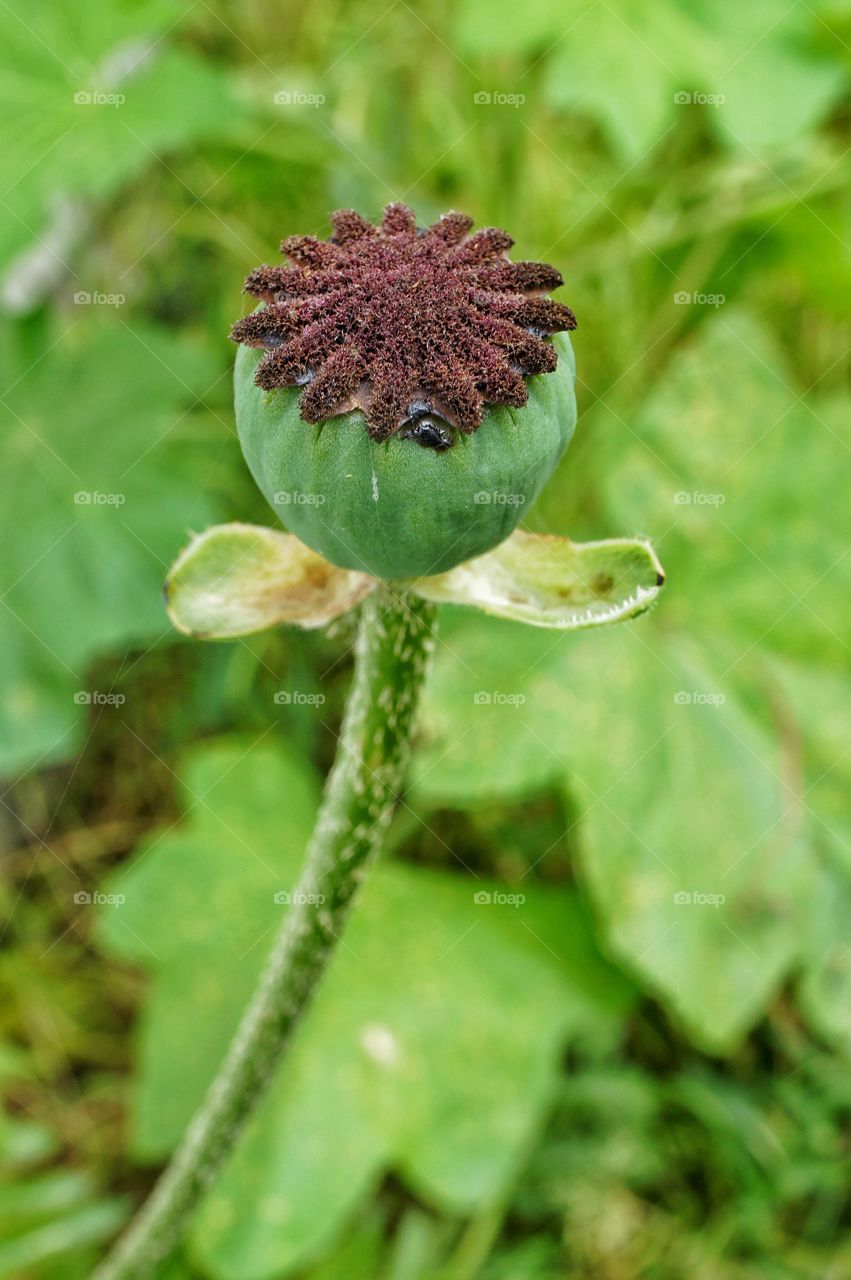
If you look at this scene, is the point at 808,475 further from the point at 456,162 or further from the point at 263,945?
the point at 263,945

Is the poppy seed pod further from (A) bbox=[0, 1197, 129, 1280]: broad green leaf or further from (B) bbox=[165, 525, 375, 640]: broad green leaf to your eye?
(A) bbox=[0, 1197, 129, 1280]: broad green leaf

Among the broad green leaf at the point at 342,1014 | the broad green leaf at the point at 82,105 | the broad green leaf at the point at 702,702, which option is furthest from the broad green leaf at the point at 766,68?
the broad green leaf at the point at 342,1014

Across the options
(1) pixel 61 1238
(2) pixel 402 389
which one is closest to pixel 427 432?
(2) pixel 402 389

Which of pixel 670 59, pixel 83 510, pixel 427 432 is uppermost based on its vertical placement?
pixel 670 59

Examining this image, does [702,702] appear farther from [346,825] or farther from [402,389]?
[402,389]

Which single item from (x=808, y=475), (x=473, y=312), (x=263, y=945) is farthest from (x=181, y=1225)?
(x=808, y=475)


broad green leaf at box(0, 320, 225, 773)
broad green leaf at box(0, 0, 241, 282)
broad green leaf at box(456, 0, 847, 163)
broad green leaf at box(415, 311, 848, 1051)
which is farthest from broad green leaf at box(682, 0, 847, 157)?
broad green leaf at box(0, 320, 225, 773)
